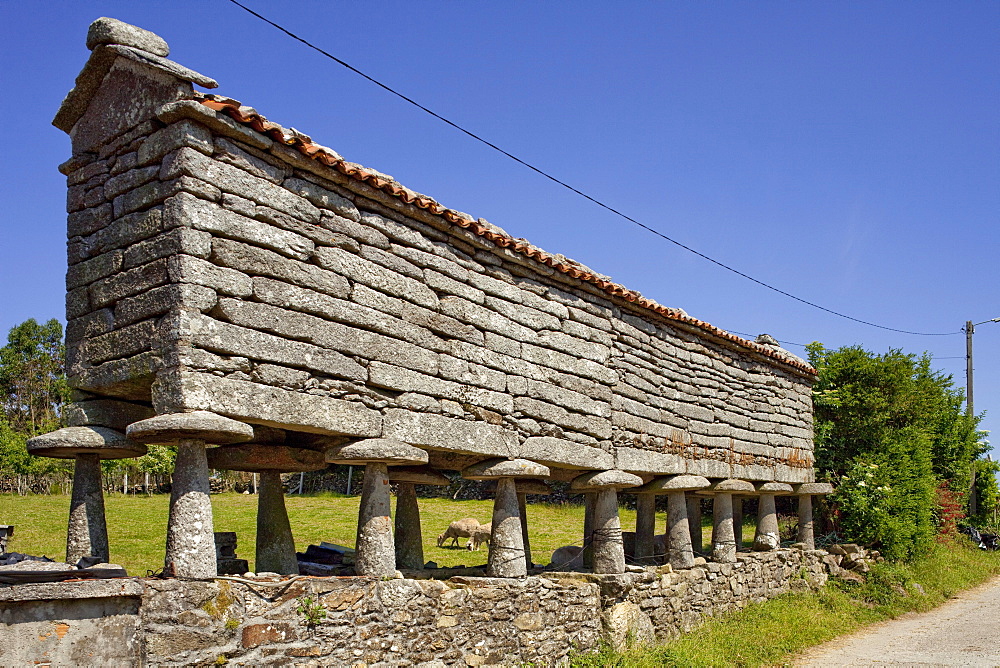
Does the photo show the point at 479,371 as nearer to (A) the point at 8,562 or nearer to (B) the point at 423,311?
(B) the point at 423,311

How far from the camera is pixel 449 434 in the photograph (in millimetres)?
6684

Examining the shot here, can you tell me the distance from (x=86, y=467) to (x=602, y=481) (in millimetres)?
4882

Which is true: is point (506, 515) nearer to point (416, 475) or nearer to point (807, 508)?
point (416, 475)

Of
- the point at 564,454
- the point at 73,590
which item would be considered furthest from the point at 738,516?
the point at 73,590

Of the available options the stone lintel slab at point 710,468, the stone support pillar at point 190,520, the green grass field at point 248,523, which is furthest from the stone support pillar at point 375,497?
the green grass field at point 248,523

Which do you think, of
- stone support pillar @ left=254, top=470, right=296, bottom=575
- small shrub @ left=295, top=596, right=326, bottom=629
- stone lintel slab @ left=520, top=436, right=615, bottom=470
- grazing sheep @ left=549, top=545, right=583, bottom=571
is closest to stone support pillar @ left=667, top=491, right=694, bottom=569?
grazing sheep @ left=549, top=545, right=583, bottom=571

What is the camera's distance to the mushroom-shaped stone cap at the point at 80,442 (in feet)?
18.5

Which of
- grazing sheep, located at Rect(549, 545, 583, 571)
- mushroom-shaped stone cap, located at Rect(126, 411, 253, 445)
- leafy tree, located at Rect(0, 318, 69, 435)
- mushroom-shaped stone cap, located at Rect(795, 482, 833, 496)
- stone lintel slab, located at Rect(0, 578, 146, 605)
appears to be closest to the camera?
stone lintel slab, located at Rect(0, 578, 146, 605)

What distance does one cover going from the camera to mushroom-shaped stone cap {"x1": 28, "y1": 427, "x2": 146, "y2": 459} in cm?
562

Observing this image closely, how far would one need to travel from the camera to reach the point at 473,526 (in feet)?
53.0

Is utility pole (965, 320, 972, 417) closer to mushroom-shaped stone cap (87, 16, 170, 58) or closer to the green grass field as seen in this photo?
the green grass field

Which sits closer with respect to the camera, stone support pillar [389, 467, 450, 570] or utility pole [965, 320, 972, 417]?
stone support pillar [389, 467, 450, 570]

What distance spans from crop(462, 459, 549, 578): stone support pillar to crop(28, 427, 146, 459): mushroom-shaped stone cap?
2.96 metres

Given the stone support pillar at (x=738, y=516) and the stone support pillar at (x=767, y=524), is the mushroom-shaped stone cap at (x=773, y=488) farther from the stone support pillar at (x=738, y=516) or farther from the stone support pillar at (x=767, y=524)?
the stone support pillar at (x=738, y=516)
